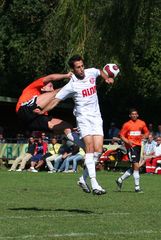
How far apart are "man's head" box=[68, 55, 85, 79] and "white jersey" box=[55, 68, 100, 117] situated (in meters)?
0.09

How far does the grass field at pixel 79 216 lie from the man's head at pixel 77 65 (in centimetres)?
231

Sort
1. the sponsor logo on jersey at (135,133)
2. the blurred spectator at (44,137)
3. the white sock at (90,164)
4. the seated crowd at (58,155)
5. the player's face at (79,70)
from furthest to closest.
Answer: the blurred spectator at (44,137)
the seated crowd at (58,155)
the sponsor logo on jersey at (135,133)
the player's face at (79,70)
the white sock at (90,164)

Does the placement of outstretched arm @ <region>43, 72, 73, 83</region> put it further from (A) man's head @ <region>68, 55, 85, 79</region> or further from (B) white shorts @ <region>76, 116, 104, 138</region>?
(B) white shorts @ <region>76, 116, 104, 138</region>

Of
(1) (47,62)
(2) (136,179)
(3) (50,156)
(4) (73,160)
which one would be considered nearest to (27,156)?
(3) (50,156)

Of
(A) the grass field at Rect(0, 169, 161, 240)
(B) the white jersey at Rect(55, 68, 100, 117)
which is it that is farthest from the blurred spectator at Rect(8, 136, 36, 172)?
(B) the white jersey at Rect(55, 68, 100, 117)

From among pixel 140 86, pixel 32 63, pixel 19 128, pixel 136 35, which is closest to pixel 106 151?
pixel 140 86

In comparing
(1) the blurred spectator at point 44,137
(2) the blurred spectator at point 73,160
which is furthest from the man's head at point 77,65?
(1) the blurred spectator at point 44,137

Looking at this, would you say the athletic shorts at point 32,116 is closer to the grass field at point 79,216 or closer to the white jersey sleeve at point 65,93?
the white jersey sleeve at point 65,93

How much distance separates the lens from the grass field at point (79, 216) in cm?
999

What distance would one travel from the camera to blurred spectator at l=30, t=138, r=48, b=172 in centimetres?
3531

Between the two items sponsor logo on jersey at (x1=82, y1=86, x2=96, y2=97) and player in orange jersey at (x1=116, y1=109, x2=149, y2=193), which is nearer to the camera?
sponsor logo on jersey at (x1=82, y1=86, x2=96, y2=97)

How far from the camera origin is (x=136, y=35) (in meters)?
21.3

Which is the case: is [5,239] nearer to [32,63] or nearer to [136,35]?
[136,35]

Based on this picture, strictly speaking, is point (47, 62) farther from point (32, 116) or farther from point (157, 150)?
point (32, 116)
